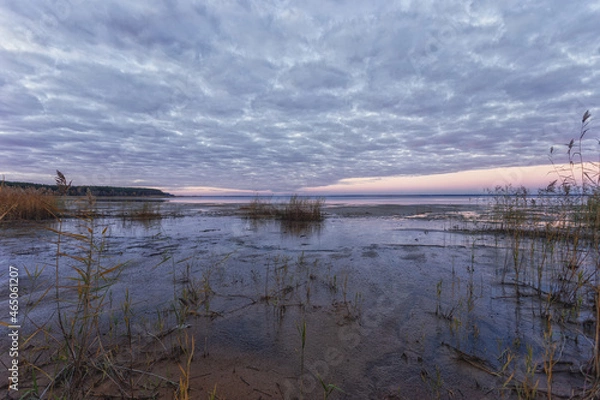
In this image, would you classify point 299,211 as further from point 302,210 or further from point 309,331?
point 309,331

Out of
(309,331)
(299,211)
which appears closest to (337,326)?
(309,331)

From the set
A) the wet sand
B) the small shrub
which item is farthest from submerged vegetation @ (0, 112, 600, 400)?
the small shrub

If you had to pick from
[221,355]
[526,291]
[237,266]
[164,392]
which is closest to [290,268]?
[237,266]

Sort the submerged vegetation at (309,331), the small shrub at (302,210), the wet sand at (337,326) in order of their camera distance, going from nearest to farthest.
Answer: the submerged vegetation at (309,331) → the wet sand at (337,326) → the small shrub at (302,210)

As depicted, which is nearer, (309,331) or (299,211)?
(309,331)

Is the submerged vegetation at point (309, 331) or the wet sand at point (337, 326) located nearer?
the submerged vegetation at point (309, 331)

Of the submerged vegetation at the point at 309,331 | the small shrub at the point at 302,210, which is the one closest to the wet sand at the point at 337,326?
the submerged vegetation at the point at 309,331

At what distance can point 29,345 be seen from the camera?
2.64 meters

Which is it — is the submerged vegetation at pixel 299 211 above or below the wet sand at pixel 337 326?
above

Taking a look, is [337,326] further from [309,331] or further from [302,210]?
[302,210]

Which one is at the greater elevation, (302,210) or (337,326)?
(302,210)

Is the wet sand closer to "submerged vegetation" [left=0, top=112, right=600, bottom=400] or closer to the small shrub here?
"submerged vegetation" [left=0, top=112, right=600, bottom=400]

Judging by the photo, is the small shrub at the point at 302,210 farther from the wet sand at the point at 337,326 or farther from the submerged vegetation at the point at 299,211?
the wet sand at the point at 337,326

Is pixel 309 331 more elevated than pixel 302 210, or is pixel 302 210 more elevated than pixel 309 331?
pixel 302 210
